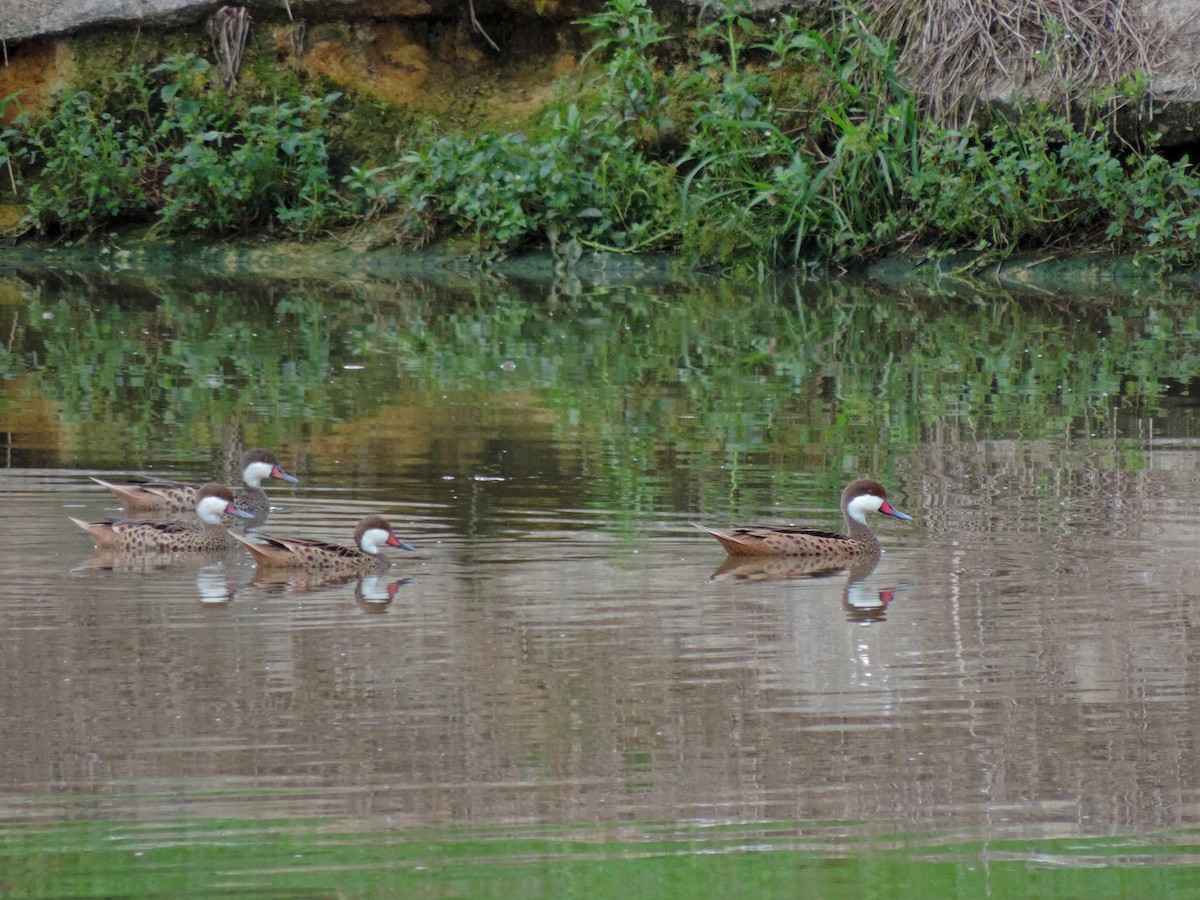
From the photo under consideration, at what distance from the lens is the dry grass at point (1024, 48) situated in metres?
18.2

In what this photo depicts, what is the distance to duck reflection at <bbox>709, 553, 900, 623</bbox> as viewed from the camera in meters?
7.48

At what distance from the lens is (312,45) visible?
2108 centimetres

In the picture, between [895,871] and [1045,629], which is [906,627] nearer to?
[1045,629]

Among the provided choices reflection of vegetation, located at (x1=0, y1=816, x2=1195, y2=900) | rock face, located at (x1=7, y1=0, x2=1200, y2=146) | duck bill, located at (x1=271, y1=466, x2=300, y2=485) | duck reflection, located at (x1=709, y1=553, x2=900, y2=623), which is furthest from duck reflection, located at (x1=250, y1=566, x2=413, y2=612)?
rock face, located at (x1=7, y1=0, x2=1200, y2=146)

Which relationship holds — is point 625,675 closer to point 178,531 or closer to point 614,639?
point 614,639

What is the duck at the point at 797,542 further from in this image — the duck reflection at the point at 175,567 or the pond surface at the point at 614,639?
the duck reflection at the point at 175,567


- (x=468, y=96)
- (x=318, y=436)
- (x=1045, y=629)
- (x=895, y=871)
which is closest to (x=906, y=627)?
(x=1045, y=629)

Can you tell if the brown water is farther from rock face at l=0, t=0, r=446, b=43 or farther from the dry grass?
rock face at l=0, t=0, r=446, b=43

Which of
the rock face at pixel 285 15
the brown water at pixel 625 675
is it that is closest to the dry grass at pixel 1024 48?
the rock face at pixel 285 15

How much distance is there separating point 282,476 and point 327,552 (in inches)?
60.7

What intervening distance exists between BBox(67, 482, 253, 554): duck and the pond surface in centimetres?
14

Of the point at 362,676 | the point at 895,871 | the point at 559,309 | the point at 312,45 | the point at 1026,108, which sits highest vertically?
the point at 312,45

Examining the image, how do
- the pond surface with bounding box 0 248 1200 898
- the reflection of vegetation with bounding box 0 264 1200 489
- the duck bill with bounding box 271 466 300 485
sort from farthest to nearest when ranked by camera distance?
the reflection of vegetation with bounding box 0 264 1200 489 < the duck bill with bounding box 271 466 300 485 < the pond surface with bounding box 0 248 1200 898

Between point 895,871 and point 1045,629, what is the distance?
7.90 ft
